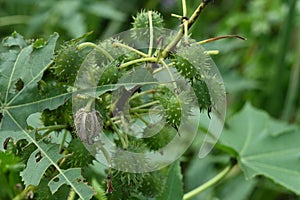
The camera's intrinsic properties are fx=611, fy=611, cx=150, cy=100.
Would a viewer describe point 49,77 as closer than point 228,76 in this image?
Yes

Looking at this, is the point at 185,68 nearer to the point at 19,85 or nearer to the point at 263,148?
the point at 19,85

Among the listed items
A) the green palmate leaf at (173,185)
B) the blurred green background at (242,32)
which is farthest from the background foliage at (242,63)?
the green palmate leaf at (173,185)

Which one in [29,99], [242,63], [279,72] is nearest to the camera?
[29,99]

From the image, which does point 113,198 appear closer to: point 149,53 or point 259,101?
point 149,53

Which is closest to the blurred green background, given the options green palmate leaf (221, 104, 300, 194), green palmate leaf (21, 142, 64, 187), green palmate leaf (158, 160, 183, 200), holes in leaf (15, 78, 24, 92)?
green palmate leaf (221, 104, 300, 194)

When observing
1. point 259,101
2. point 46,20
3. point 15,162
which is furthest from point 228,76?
point 15,162

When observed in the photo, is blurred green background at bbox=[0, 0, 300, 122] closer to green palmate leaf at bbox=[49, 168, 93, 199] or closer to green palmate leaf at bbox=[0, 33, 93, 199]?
green palmate leaf at bbox=[0, 33, 93, 199]

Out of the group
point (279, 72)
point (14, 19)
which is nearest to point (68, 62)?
point (279, 72)

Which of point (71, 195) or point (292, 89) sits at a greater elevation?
point (71, 195)
